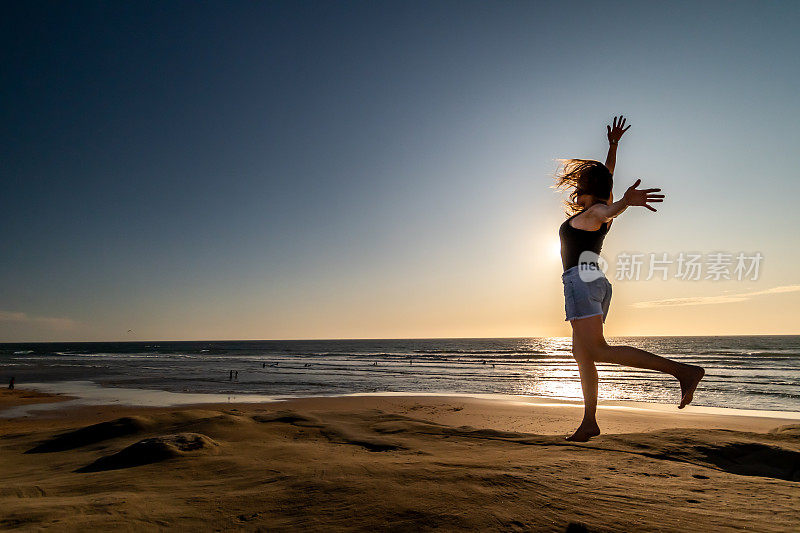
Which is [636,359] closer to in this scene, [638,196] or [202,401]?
[638,196]

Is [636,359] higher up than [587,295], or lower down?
→ lower down

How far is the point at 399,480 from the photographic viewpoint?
249cm

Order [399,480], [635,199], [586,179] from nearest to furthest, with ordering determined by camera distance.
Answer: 1. [399,480]
2. [635,199]
3. [586,179]

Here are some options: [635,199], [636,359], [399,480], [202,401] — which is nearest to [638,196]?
[635,199]

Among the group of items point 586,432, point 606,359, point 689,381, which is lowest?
point 586,432

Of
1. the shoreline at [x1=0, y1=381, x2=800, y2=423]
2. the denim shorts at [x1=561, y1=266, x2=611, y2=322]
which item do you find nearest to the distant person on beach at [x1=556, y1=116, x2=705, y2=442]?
the denim shorts at [x1=561, y1=266, x2=611, y2=322]

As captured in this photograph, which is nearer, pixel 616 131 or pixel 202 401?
pixel 616 131

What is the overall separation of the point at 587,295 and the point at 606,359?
0.52m

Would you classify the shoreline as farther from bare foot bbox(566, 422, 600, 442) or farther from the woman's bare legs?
the woman's bare legs

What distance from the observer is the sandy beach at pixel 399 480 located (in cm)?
200

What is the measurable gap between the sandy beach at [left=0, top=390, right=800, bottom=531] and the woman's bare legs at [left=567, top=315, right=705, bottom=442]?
1.69 feet

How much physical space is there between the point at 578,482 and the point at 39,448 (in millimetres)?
5854

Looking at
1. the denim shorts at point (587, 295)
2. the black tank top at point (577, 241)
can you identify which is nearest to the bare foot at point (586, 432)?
the denim shorts at point (587, 295)

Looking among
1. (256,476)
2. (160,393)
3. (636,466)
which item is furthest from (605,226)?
(160,393)
